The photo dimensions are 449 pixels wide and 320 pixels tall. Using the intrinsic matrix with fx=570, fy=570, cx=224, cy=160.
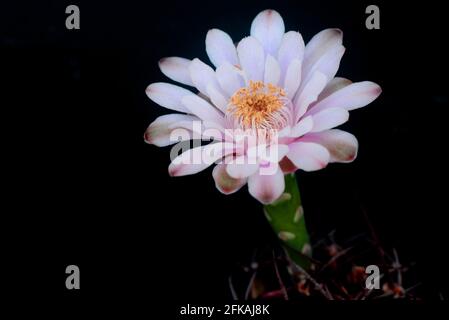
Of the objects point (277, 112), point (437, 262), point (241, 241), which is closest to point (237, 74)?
point (277, 112)

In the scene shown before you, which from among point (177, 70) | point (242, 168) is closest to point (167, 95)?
point (177, 70)

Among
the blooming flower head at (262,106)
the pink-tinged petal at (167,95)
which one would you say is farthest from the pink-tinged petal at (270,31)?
the pink-tinged petal at (167,95)

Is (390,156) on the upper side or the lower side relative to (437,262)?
upper

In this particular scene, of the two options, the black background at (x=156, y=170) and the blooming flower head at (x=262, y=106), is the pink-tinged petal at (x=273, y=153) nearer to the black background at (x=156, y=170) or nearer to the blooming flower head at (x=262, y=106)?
the blooming flower head at (x=262, y=106)

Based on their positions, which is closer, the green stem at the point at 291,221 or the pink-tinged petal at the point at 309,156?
the pink-tinged petal at the point at 309,156

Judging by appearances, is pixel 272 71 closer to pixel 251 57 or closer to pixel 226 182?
pixel 251 57
